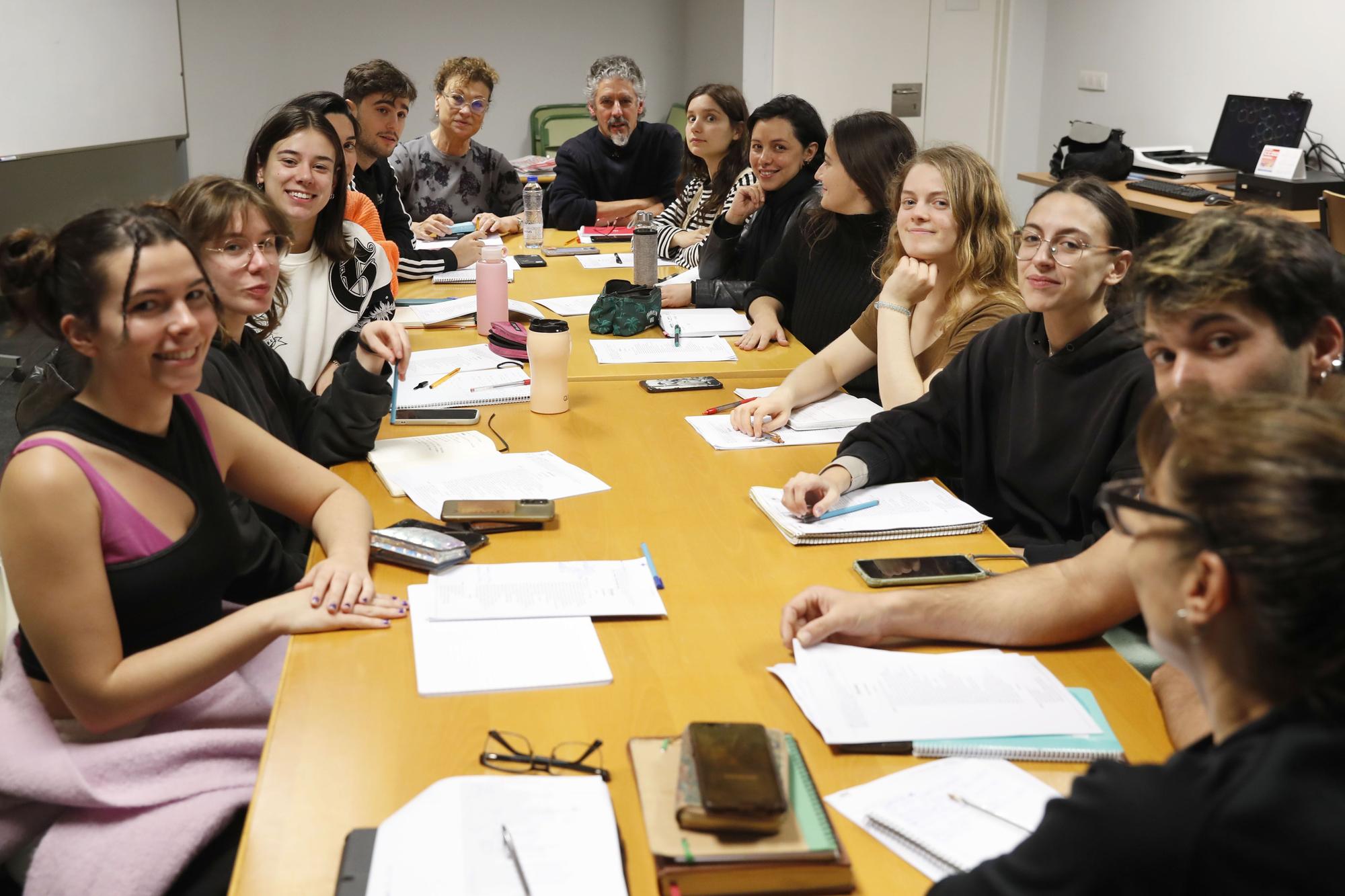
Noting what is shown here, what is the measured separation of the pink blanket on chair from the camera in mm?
1181

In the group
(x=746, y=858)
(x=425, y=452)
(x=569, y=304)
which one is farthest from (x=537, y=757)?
(x=569, y=304)

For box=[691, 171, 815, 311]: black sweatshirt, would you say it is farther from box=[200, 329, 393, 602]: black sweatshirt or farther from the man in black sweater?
box=[200, 329, 393, 602]: black sweatshirt

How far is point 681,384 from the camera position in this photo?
2.48m

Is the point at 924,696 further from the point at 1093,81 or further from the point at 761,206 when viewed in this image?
the point at 1093,81

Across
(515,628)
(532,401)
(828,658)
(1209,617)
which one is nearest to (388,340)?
(532,401)

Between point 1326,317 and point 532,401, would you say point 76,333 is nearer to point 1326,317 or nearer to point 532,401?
point 532,401

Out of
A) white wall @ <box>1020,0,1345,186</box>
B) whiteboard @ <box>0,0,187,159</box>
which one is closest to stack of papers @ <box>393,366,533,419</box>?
whiteboard @ <box>0,0,187,159</box>

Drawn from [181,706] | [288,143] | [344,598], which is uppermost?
[288,143]

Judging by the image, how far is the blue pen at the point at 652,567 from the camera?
153 centimetres

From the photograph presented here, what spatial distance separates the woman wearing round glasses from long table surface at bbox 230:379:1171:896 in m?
2.81

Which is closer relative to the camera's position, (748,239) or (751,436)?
(751,436)

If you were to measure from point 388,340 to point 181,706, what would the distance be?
32.8 inches

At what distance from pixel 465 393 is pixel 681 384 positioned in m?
0.47

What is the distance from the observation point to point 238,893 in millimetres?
954
